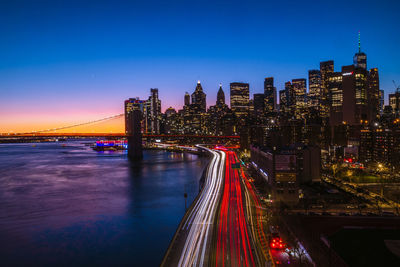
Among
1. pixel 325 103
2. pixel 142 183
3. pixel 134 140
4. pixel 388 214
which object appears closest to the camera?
pixel 388 214

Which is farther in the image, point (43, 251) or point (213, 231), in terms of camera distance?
point (43, 251)

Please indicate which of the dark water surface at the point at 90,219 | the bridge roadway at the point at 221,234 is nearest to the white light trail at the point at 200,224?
the bridge roadway at the point at 221,234

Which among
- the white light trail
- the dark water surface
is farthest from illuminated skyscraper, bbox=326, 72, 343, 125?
the white light trail

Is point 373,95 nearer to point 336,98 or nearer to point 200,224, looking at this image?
point 336,98

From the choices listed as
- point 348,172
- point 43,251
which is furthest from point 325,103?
point 43,251

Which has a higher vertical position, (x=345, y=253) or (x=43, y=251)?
(x=345, y=253)

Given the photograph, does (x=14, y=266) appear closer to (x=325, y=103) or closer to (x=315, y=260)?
(x=315, y=260)

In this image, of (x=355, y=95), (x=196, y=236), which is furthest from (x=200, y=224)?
(x=355, y=95)
